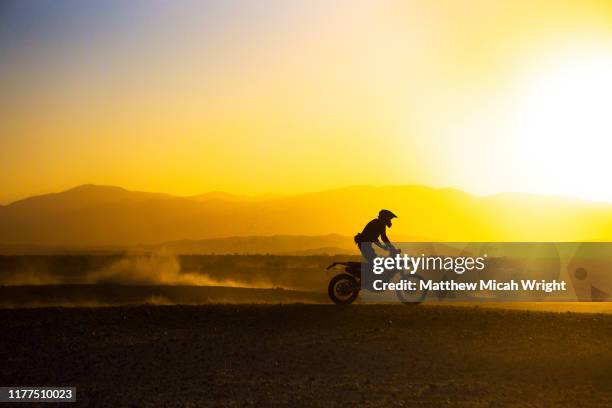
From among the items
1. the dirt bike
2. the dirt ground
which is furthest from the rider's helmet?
the dirt ground

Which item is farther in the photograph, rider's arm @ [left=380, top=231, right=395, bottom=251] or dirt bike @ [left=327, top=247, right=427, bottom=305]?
dirt bike @ [left=327, top=247, right=427, bottom=305]

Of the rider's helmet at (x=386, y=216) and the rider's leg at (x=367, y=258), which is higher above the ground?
the rider's helmet at (x=386, y=216)

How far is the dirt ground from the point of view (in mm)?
13812

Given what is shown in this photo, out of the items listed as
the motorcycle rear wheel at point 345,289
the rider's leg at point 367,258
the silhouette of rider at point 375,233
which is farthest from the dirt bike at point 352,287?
the silhouette of rider at point 375,233

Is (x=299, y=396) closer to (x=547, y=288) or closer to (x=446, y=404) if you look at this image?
(x=446, y=404)

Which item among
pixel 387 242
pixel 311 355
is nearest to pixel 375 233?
pixel 387 242

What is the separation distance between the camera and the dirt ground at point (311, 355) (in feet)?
45.3

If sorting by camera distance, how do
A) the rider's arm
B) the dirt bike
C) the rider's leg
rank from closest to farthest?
the rider's arm
the rider's leg
the dirt bike

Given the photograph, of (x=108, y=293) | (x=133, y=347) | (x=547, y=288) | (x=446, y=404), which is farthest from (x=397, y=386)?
(x=547, y=288)

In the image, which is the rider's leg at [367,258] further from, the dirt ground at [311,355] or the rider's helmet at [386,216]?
the dirt ground at [311,355]

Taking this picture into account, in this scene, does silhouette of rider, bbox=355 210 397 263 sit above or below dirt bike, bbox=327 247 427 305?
above

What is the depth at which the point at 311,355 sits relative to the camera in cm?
1672

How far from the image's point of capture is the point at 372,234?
75.6 feet

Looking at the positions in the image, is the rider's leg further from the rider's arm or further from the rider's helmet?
the rider's helmet
